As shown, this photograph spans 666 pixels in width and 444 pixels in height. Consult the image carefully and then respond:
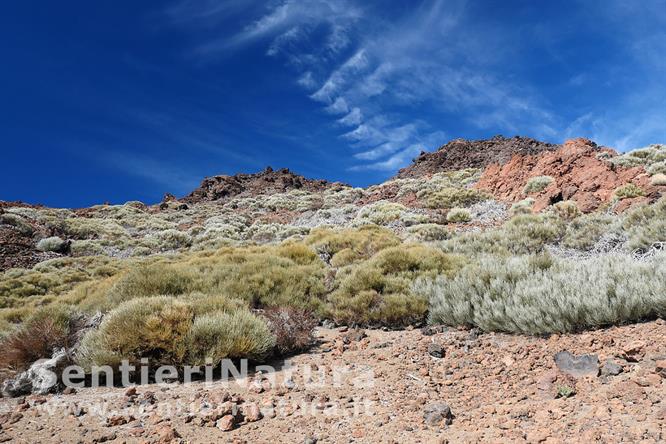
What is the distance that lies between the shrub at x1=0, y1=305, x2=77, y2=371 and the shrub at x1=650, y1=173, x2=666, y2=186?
17645mm

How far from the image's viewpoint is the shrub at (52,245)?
75.8ft

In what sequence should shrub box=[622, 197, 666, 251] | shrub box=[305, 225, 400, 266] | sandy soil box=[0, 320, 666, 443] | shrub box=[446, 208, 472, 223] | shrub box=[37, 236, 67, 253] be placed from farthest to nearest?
shrub box=[37, 236, 67, 253] < shrub box=[446, 208, 472, 223] < shrub box=[305, 225, 400, 266] < shrub box=[622, 197, 666, 251] < sandy soil box=[0, 320, 666, 443]

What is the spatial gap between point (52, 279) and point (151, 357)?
1419cm

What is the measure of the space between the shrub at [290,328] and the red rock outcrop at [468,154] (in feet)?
156

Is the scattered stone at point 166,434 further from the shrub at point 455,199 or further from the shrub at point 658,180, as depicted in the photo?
the shrub at point 455,199

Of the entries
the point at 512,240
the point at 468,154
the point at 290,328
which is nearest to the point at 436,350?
the point at 290,328

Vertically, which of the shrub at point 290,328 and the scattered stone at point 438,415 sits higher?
the shrub at point 290,328

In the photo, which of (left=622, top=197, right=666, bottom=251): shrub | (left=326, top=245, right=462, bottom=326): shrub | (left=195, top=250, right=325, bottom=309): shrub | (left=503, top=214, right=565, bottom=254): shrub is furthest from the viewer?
(left=503, top=214, right=565, bottom=254): shrub

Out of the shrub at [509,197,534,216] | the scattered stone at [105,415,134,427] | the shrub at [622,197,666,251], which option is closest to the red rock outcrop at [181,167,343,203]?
the shrub at [509,197,534,216]

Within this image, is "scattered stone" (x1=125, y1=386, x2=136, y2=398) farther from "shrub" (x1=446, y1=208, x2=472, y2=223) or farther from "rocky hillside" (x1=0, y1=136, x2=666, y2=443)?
"shrub" (x1=446, y1=208, x2=472, y2=223)

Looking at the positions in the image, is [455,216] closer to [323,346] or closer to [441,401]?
[323,346]

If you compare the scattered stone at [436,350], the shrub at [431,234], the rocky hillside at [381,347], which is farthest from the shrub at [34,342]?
the shrub at [431,234]

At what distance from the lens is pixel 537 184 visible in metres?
20.6

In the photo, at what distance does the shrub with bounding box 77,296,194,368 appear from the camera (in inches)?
186
